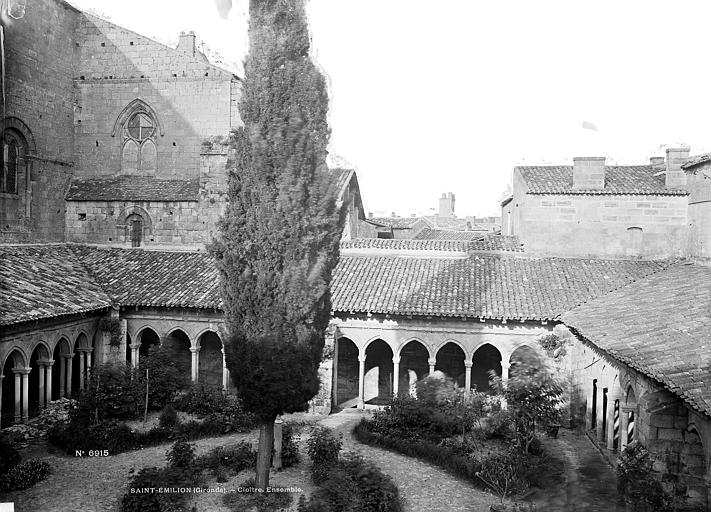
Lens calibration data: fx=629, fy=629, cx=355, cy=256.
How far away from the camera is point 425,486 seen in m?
13.5

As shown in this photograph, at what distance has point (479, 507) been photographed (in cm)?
1238

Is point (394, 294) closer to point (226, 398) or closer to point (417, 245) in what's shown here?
point (417, 245)

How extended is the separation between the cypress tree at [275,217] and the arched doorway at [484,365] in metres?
11.0

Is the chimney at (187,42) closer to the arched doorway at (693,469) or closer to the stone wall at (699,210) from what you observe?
the stone wall at (699,210)

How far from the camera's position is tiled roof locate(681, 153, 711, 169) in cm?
1938

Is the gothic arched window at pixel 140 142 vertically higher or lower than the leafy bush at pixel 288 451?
higher

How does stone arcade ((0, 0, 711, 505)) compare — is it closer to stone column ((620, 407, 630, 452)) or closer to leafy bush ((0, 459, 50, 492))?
stone column ((620, 407, 630, 452))

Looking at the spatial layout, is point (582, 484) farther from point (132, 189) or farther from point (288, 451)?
point (132, 189)

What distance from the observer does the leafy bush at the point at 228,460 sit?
13.8 m

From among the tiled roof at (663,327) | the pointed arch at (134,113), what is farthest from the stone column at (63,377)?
the tiled roof at (663,327)

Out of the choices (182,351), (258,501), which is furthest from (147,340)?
(258,501)

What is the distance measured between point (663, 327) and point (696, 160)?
9.28m

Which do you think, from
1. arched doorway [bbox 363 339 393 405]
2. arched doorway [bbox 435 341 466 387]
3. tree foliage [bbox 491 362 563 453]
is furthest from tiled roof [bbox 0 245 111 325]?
tree foliage [bbox 491 362 563 453]

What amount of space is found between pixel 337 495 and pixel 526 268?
12.2 metres
